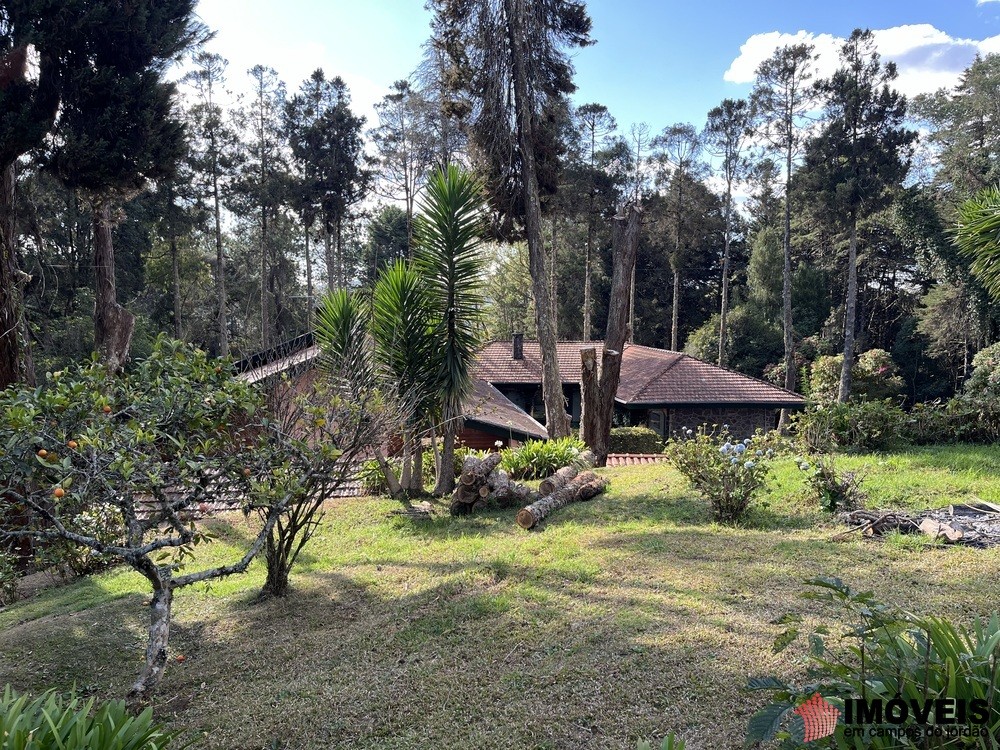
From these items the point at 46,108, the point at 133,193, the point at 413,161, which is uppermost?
the point at 413,161

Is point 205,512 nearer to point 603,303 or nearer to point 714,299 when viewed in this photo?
point 603,303

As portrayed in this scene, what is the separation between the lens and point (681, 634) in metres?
3.91

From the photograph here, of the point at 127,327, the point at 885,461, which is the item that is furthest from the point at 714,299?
the point at 127,327

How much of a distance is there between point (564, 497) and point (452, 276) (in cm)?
364

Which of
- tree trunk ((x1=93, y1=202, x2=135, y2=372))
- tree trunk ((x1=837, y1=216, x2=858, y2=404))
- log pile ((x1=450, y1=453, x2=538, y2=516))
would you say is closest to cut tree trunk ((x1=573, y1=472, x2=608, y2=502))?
log pile ((x1=450, y1=453, x2=538, y2=516))

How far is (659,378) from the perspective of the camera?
20.9 m

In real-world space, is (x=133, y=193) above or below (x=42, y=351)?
above

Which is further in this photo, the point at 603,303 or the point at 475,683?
the point at 603,303

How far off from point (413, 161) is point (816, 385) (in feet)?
70.8

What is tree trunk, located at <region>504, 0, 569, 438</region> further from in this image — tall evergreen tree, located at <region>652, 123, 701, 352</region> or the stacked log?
tall evergreen tree, located at <region>652, 123, 701, 352</region>

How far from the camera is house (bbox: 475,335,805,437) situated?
1988cm

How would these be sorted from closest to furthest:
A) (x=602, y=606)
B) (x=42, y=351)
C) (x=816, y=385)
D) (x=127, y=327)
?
(x=602, y=606) → (x=127, y=327) → (x=42, y=351) → (x=816, y=385)

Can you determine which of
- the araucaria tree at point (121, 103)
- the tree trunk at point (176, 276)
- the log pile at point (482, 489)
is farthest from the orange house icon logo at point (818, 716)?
the tree trunk at point (176, 276)

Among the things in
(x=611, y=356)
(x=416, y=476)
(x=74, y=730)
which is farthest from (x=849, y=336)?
(x=74, y=730)
